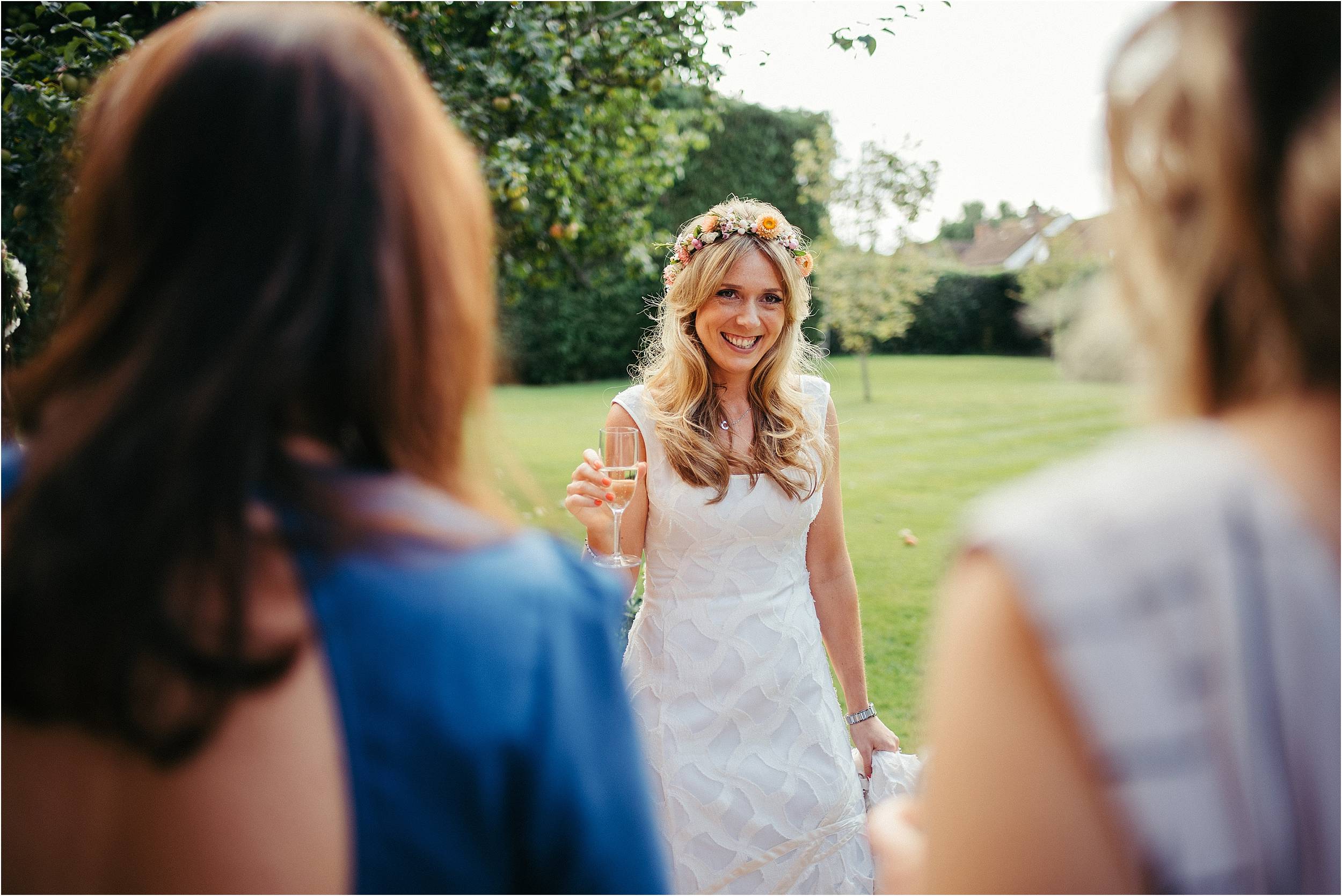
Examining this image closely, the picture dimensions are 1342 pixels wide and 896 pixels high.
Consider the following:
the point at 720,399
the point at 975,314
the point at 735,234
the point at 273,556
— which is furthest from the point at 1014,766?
the point at 975,314

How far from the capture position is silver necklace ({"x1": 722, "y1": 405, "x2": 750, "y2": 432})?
3.34 meters

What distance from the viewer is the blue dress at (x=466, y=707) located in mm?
898

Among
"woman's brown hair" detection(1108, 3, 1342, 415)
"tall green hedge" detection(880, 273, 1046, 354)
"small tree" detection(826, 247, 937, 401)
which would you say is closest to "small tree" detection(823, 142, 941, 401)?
"small tree" detection(826, 247, 937, 401)

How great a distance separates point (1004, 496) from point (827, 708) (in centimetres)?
240

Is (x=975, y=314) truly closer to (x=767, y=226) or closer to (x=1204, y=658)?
(x=767, y=226)

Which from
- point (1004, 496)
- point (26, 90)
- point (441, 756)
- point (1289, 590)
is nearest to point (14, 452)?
point (441, 756)

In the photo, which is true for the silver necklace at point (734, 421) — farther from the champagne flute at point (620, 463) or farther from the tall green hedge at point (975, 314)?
the tall green hedge at point (975, 314)

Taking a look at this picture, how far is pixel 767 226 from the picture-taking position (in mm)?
3449

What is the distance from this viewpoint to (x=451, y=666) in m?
0.91

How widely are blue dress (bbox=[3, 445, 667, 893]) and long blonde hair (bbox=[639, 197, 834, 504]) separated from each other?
84.1 inches

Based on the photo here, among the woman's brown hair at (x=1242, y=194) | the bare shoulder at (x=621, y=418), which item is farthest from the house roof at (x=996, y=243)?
the woman's brown hair at (x=1242, y=194)

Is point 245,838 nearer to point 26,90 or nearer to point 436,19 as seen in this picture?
point 26,90

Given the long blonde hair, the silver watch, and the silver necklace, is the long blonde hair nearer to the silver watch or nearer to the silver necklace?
the silver necklace

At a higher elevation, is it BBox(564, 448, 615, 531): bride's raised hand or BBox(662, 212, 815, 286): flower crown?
BBox(662, 212, 815, 286): flower crown
